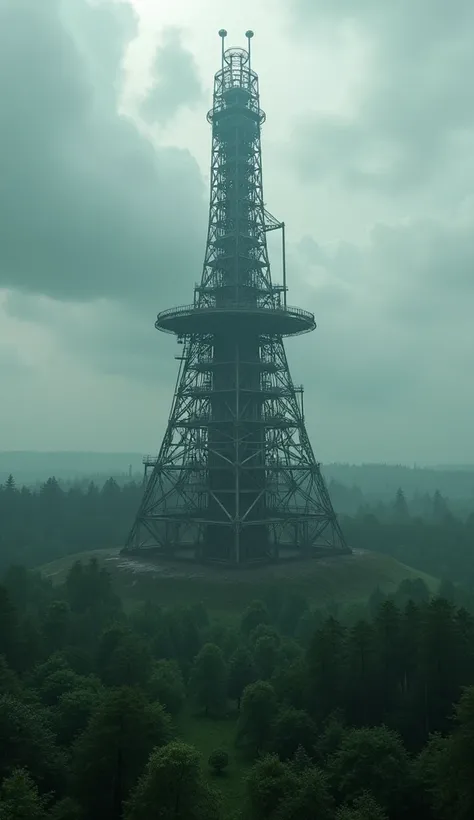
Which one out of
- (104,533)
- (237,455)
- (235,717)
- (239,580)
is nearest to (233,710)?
(235,717)

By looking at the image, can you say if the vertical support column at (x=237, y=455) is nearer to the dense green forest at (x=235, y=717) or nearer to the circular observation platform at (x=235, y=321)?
the circular observation platform at (x=235, y=321)

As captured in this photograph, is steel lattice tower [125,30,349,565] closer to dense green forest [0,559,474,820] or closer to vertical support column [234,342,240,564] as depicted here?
vertical support column [234,342,240,564]

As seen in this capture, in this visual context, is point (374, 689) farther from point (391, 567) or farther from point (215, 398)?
point (215, 398)

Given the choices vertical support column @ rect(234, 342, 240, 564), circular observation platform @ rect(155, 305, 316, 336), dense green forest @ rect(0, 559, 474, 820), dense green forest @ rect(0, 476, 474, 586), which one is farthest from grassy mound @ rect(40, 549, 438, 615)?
circular observation platform @ rect(155, 305, 316, 336)

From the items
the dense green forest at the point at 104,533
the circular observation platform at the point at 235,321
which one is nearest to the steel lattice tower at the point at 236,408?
the circular observation platform at the point at 235,321

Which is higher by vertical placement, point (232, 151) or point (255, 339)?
point (232, 151)

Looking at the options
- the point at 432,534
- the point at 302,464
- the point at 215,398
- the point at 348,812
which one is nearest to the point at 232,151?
the point at 215,398

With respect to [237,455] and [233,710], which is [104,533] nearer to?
[237,455]
